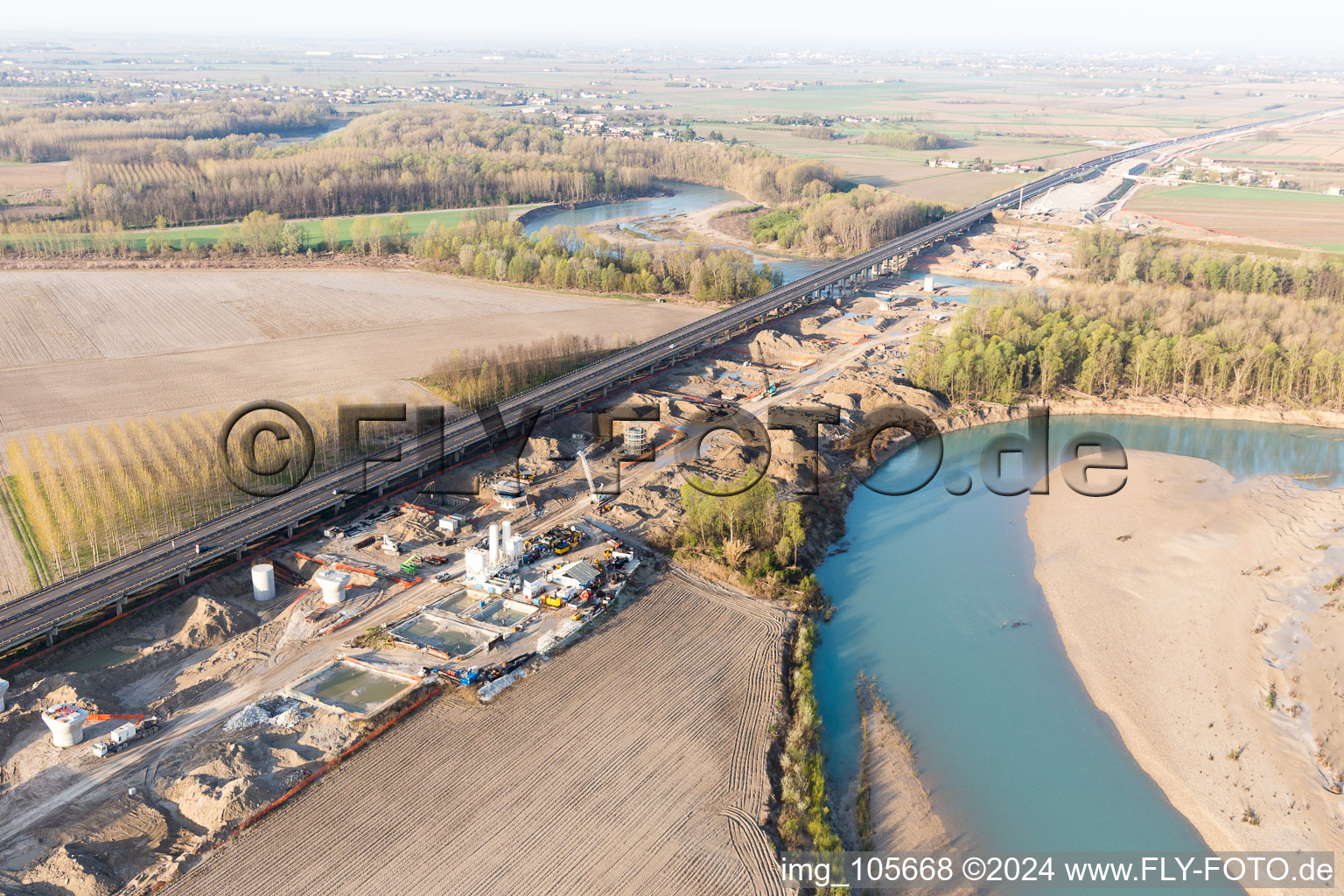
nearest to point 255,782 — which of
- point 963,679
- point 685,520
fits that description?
point 685,520

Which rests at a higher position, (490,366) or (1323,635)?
(490,366)

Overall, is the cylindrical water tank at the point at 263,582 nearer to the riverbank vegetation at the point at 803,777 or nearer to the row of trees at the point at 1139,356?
the riverbank vegetation at the point at 803,777

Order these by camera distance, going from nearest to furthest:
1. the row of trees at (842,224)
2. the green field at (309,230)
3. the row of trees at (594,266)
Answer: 1. the row of trees at (594,266)
2. the green field at (309,230)
3. the row of trees at (842,224)

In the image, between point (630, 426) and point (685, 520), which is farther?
point (630, 426)

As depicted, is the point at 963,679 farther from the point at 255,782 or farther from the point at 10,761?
the point at 10,761

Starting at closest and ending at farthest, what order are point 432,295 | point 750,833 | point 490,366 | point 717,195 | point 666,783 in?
point 750,833
point 666,783
point 490,366
point 432,295
point 717,195

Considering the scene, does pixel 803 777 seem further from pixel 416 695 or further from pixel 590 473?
pixel 590 473

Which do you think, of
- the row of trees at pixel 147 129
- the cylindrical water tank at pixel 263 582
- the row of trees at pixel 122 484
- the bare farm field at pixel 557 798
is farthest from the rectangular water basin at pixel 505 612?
the row of trees at pixel 147 129

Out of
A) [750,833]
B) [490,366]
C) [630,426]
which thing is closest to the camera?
[750,833]
